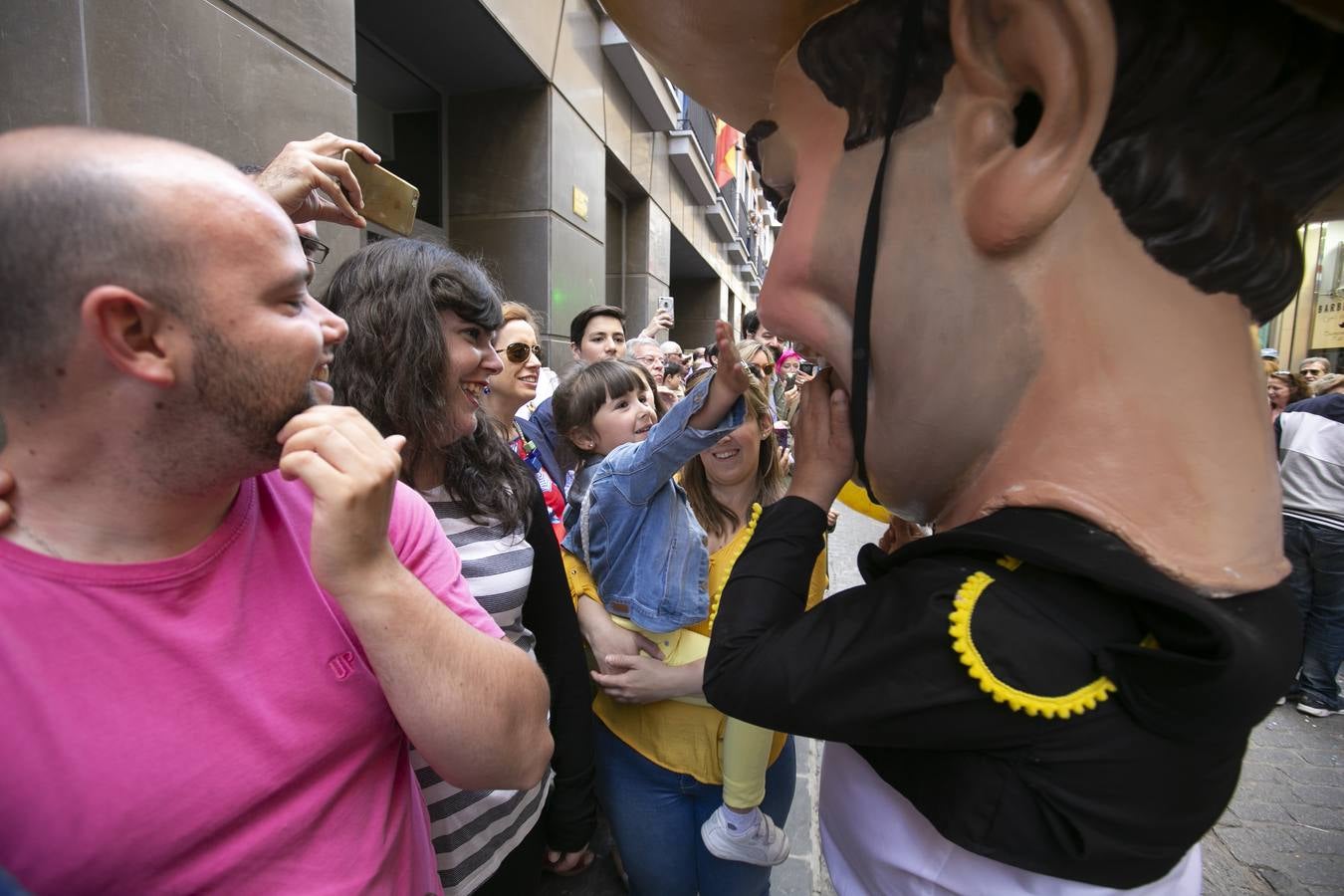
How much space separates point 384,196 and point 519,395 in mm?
1406

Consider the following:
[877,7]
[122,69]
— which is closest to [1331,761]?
[877,7]

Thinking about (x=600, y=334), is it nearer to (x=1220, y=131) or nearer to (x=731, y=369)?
(x=731, y=369)

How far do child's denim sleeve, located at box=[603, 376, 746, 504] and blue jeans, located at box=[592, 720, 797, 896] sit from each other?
86 centimetres

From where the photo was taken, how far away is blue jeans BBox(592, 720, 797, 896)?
6.65 feet

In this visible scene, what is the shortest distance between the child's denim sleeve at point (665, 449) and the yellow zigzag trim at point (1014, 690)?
0.91 m

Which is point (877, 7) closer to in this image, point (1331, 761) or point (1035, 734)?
point (1035, 734)

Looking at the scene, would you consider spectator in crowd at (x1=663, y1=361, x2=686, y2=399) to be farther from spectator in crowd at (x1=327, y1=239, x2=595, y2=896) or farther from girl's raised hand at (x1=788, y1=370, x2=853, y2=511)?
girl's raised hand at (x1=788, y1=370, x2=853, y2=511)

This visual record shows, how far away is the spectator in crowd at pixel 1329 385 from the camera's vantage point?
5.41m

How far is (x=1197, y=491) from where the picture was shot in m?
0.77

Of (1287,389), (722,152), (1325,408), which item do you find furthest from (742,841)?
(722,152)

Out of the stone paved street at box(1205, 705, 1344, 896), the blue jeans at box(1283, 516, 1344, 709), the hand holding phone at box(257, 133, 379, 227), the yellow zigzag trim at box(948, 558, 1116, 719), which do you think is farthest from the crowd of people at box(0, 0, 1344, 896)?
the blue jeans at box(1283, 516, 1344, 709)

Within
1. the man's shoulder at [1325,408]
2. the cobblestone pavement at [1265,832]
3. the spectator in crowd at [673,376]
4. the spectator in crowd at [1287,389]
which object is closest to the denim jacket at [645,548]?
the cobblestone pavement at [1265,832]

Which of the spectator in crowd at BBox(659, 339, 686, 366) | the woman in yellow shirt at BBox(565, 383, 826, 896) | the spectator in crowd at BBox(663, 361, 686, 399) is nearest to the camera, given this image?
the woman in yellow shirt at BBox(565, 383, 826, 896)

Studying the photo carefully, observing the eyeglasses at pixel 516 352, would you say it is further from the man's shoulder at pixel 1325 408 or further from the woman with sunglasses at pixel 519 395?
the man's shoulder at pixel 1325 408
